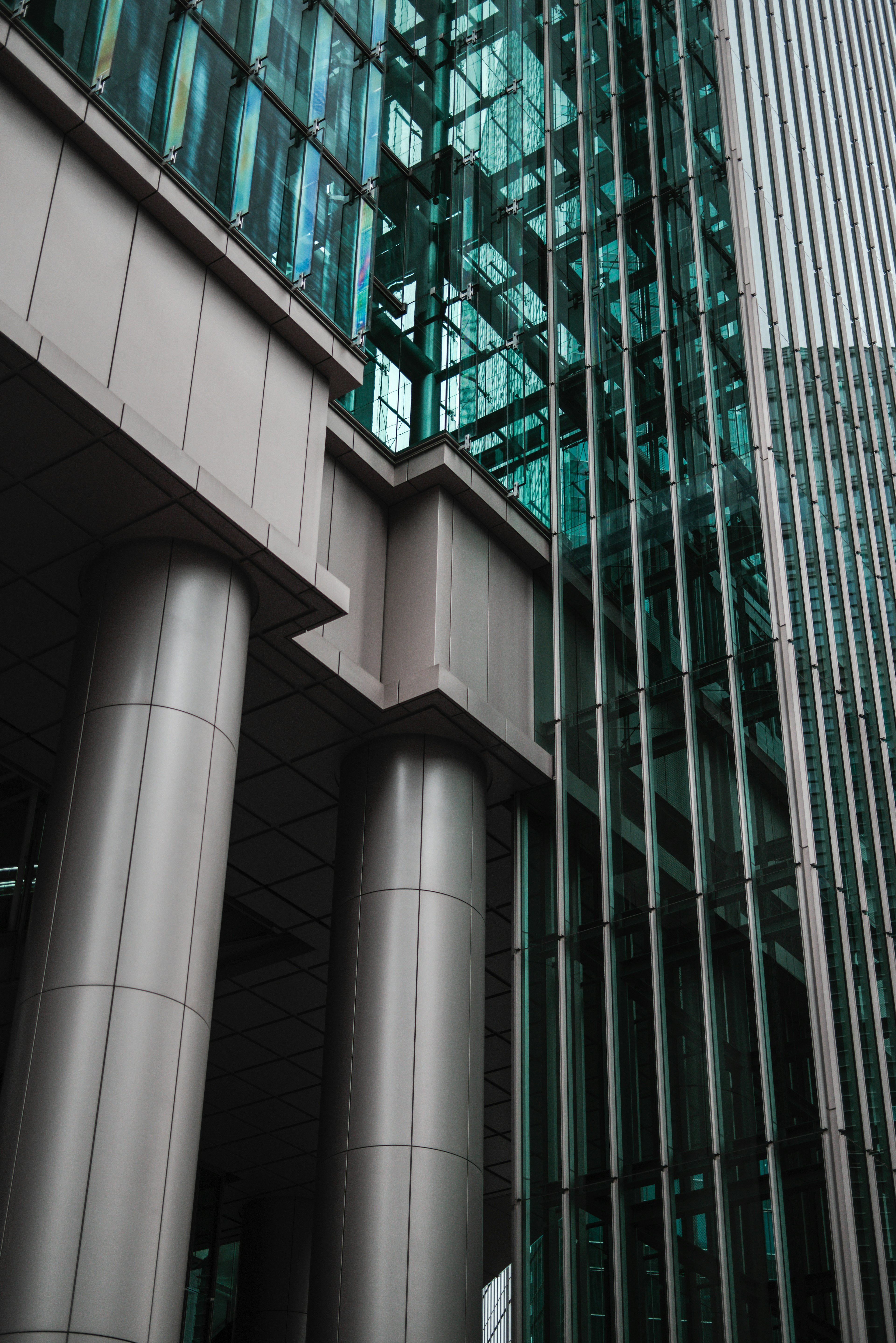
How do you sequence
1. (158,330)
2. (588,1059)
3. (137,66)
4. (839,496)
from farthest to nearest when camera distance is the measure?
1. (839,496)
2. (588,1059)
3. (137,66)
4. (158,330)

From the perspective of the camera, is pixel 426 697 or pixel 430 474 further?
pixel 430 474

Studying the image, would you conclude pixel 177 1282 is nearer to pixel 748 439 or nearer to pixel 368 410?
pixel 368 410

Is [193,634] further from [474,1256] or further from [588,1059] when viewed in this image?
[474,1256]

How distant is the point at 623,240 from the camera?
22375 mm

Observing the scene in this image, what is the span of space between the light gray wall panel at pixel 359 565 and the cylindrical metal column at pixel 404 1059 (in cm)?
129

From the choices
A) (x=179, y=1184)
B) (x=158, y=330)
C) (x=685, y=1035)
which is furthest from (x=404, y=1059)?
(x=158, y=330)

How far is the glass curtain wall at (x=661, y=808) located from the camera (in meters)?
15.3

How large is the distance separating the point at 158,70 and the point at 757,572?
9.51 m

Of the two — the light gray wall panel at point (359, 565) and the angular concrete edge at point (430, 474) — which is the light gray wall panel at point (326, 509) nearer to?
the light gray wall panel at point (359, 565)

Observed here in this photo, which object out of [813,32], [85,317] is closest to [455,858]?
[85,317]

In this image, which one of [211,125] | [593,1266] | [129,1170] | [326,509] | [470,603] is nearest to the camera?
[129,1170]

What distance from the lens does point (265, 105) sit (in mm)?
17219

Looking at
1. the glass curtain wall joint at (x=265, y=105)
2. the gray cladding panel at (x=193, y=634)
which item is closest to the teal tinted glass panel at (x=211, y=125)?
the glass curtain wall joint at (x=265, y=105)

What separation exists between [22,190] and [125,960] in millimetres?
7345
